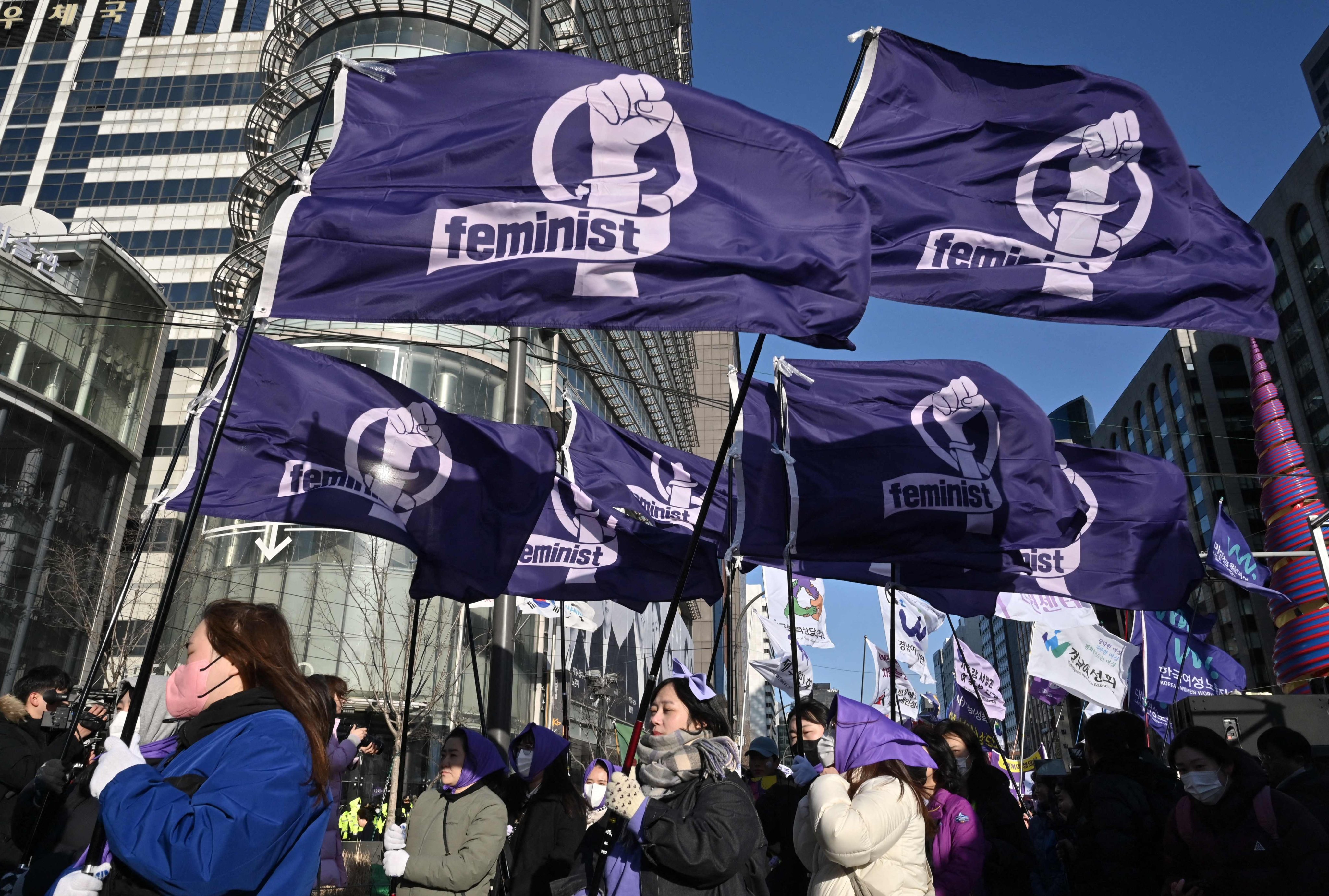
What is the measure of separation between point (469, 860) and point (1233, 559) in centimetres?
1275

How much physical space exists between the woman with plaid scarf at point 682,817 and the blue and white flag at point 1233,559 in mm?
12196

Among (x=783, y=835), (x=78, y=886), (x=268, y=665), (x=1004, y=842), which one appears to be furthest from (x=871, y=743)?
(x=78, y=886)

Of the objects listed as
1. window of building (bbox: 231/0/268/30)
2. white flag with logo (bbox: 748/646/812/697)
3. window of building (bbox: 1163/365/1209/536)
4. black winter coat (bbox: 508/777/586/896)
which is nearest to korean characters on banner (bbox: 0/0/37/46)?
window of building (bbox: 231/0/268/30)

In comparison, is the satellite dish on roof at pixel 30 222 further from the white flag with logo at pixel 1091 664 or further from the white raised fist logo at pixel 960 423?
the white raised fist logo at pixel 960 423

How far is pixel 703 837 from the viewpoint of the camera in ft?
11.7

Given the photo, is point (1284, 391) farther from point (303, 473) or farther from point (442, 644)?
point (303, 473)

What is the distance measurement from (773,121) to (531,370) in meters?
27.8

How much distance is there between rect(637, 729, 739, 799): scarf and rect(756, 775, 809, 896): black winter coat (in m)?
1.88

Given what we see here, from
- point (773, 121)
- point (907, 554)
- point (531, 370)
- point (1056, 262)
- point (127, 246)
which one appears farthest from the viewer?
point (127, 246)

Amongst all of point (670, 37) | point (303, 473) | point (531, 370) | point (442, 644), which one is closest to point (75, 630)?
point (442, 644)

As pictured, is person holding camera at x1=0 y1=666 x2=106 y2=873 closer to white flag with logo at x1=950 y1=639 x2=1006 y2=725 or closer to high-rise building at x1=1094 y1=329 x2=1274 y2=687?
white flag with logo at x1=950 y1=639 x2=1006 y2=725

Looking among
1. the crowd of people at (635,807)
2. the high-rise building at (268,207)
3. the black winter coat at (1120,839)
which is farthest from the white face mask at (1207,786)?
the high-rise building at (268,207)

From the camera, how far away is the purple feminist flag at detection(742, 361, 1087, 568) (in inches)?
322

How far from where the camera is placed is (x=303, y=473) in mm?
7406
